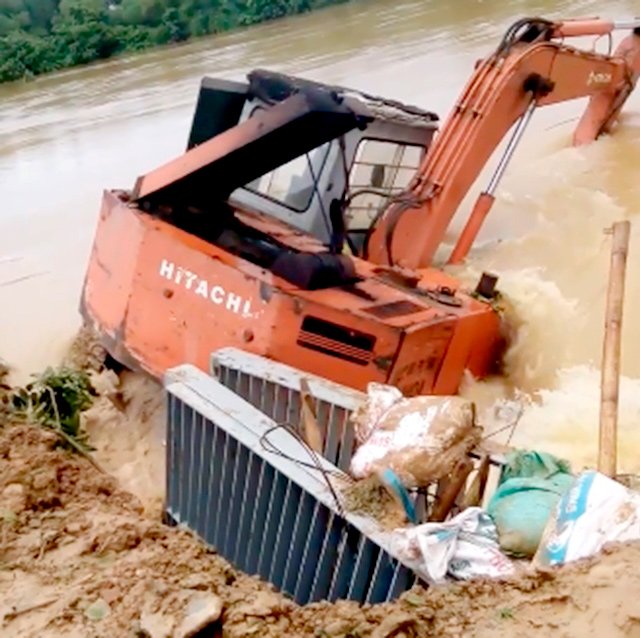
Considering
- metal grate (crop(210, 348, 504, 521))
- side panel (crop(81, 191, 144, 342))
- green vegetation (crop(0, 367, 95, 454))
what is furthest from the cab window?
green vegetation (crop(0, 367, 95, 454))

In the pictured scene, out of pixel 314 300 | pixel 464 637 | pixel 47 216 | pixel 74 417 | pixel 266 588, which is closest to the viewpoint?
pixel 464 637

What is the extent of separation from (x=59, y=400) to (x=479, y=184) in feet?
21.8

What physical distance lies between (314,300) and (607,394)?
2021 millimetres

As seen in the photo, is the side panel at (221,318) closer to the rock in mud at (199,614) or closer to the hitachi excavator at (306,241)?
the hitachi excavator at (306,241)

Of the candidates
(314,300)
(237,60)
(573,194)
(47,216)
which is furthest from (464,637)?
(237,60)

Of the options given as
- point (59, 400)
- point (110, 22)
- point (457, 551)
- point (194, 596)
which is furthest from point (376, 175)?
point (110, 22)

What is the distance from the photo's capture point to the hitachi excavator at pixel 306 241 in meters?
5.30

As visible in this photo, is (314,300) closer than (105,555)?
No

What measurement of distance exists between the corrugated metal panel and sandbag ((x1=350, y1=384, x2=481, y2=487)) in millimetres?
211

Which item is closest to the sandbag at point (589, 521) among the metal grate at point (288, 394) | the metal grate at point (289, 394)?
the metal grate at point (289, 394)

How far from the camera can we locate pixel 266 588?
10.4ft

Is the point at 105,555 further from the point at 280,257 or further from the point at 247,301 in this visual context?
the point at 280,257

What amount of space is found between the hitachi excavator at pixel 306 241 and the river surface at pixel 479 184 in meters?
0.66

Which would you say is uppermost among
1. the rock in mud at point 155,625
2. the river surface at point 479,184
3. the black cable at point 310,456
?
the rock in mud at point 155,625
